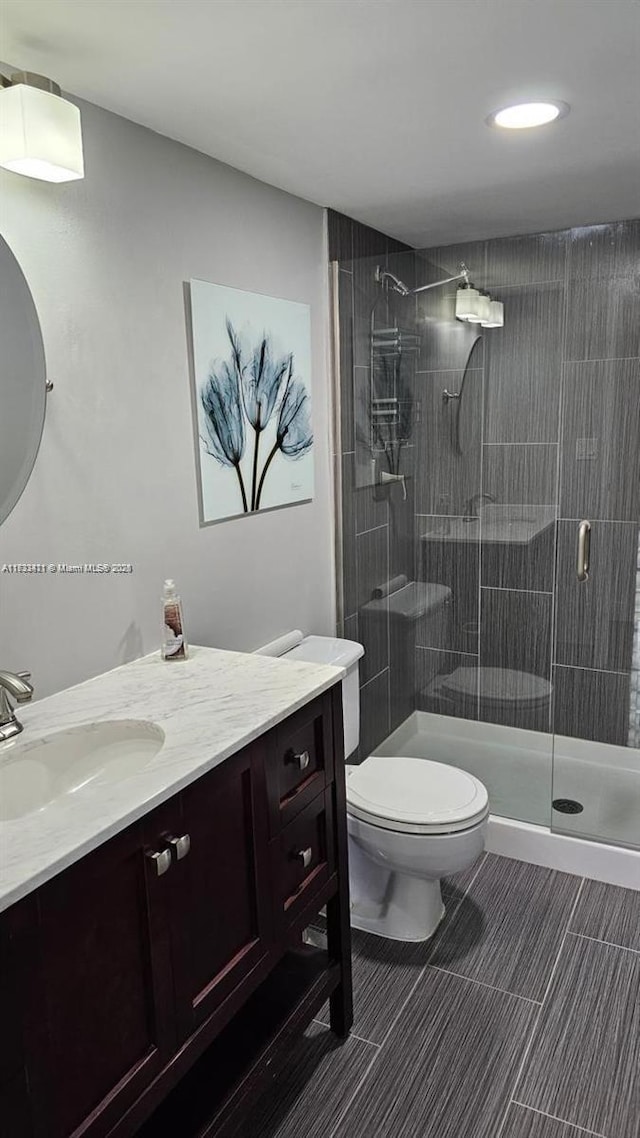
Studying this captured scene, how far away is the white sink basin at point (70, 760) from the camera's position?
152cm

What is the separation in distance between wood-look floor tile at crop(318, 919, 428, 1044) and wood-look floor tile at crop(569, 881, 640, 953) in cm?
52

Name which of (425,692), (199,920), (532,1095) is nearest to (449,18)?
(199,920)

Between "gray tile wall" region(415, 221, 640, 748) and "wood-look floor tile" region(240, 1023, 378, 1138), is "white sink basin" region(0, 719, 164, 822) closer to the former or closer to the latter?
"wood-look floor tile" region(240, 1023, 378, 1138)

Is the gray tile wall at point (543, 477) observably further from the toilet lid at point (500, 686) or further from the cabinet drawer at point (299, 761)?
the cabinet drawer at point (299, 761)

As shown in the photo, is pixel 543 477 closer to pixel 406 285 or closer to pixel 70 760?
pixel 406 285

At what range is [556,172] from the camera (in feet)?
7.87

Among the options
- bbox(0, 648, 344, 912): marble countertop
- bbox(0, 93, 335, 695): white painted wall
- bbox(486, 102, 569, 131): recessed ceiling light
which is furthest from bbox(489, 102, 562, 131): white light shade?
bbox(0, 648, 344, 912): marble countertop

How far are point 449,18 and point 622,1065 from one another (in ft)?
7.60

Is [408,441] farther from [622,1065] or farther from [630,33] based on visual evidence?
[622,1065]

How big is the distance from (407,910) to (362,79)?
7.26 ft

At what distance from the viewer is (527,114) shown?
192 cm

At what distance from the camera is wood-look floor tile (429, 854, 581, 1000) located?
2.29 meters

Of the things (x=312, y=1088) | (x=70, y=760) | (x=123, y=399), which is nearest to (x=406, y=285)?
(x=123, y=399)

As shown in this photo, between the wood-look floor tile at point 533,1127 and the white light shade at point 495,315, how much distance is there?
2.63m
